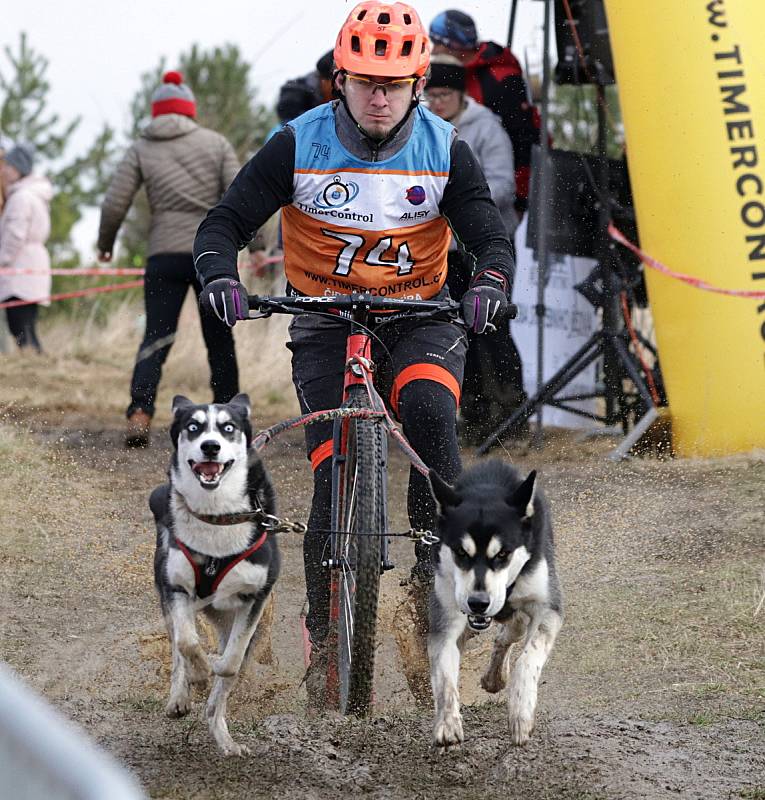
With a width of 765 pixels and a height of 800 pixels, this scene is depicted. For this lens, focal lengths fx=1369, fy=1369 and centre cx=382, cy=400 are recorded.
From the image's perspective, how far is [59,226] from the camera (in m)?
18.4

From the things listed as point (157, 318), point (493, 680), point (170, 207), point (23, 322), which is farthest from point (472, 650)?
point (23, 322)

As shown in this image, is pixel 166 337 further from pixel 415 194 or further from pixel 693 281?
pixel 415 194

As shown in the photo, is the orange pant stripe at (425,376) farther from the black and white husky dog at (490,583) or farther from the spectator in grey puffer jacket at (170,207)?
the spectator in grey puffer jacket at (170,207)

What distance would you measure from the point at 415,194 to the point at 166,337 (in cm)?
509

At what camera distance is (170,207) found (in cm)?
950

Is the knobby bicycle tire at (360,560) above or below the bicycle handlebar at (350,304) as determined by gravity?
below

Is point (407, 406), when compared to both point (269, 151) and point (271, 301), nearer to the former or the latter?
point (271, 301)

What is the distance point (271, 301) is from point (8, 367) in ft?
31.9

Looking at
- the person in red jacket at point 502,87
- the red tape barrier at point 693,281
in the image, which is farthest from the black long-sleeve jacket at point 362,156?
the person in red jacket at point 502,87

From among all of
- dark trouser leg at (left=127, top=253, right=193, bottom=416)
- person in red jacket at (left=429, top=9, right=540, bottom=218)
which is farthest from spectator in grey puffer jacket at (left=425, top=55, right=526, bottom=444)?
dark trouser leg at (left=127, top=253, right=193, bottom=416)

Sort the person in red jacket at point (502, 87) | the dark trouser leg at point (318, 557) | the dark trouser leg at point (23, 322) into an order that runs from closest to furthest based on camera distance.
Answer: the dark trouser leg at point (318, 557)
the person in red jacket at point (502, 87)
the dark trouser leg at point (23, 322)

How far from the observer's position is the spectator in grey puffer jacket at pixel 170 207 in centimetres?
925

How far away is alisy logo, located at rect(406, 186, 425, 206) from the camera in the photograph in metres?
4.43

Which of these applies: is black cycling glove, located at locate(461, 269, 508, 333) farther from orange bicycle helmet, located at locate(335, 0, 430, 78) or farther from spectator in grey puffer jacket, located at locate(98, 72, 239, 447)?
spectator in grey puffer jacket, located at locate(98, 72, 239, 447)
